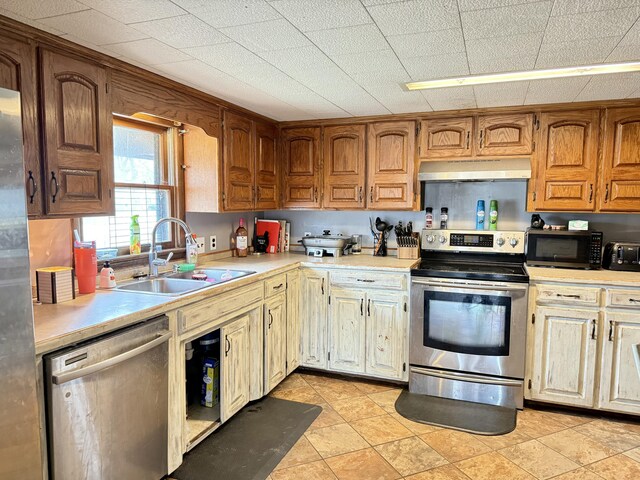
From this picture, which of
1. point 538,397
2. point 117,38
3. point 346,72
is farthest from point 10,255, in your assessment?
point 538,397

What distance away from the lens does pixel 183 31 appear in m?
1.87

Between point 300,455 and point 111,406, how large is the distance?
1.10 m

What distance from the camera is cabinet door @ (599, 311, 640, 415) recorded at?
278cm

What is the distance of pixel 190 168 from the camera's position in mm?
3166

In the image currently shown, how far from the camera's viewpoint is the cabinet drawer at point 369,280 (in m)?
3.24

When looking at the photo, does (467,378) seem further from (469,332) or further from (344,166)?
(344,166)

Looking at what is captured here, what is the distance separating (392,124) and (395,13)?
6.28 ft

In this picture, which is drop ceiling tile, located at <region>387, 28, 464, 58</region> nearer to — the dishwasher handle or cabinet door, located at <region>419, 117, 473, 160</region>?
cabinet door, located at <region>419, 117, 473, 160</region>

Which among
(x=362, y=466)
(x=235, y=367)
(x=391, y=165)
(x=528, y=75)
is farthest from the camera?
(x=391, y=165)

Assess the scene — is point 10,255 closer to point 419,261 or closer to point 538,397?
point 419,261

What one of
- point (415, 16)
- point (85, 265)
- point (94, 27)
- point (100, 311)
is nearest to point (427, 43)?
Result: point (415, 16)

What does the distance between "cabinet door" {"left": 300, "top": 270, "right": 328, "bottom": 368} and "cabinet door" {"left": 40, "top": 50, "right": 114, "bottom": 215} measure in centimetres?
166

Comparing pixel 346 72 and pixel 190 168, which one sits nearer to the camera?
pixel 346 72

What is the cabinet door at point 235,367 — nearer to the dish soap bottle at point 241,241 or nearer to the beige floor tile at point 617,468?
the dish soap bottle at point 241,241
